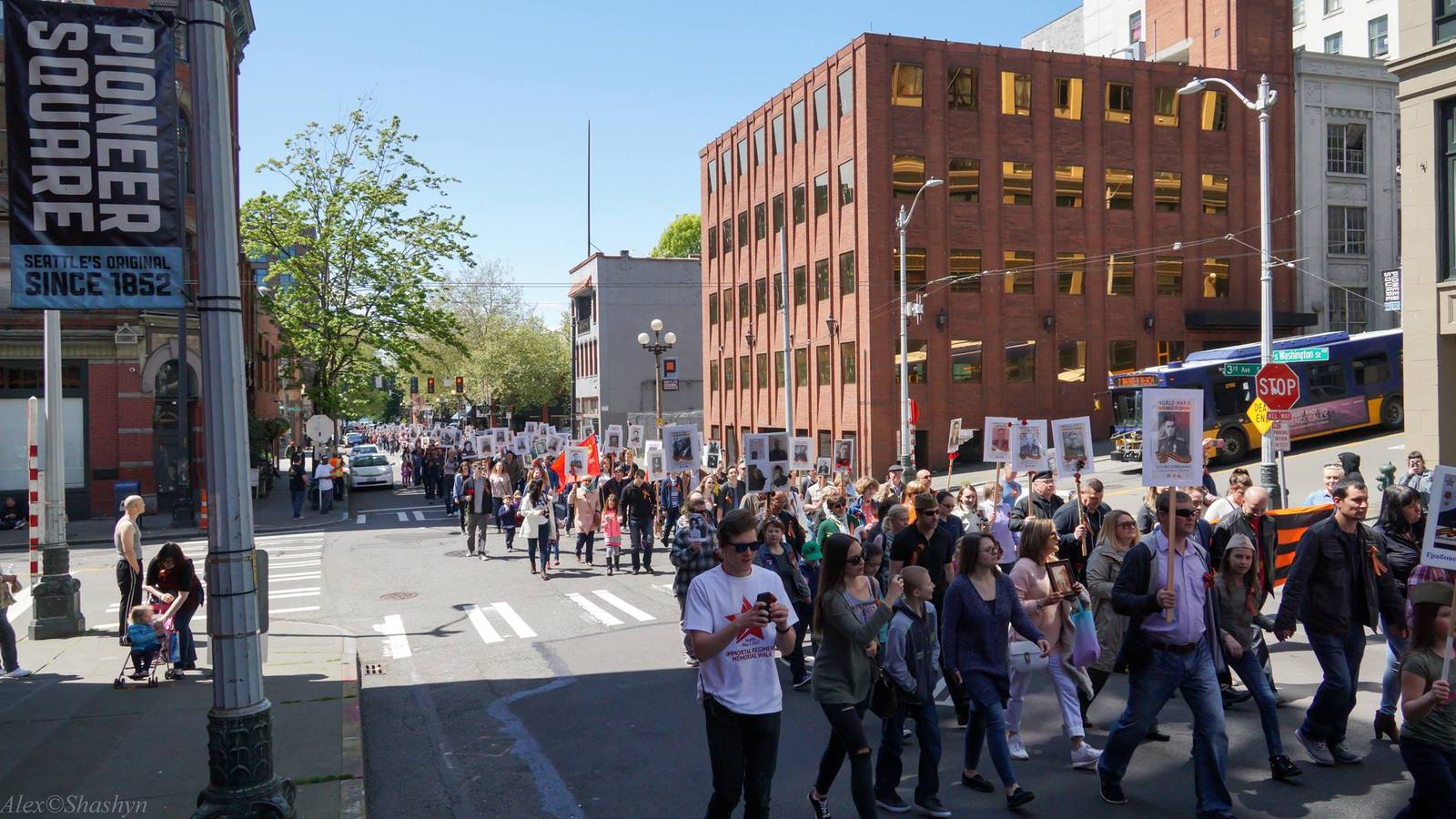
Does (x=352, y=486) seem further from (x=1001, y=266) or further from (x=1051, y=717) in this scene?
(x=1051, y=717)

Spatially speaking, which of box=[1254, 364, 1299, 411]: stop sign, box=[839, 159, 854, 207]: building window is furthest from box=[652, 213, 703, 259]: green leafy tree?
box=[1254, 364, 1299, 411]: stop sign

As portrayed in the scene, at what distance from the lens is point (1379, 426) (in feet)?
117

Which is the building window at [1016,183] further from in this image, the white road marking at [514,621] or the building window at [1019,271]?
the white road marking at [514,621]

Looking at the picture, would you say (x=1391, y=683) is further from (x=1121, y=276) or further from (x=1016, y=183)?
(x=1121, y=276)

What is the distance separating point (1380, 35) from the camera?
5369 cm

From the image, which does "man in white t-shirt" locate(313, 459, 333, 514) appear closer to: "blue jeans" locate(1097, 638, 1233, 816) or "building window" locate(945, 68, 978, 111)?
"building window" locate(945, 68, 978, 111)

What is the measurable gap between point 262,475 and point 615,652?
3054 centimetres

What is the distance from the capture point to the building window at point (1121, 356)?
4462cm

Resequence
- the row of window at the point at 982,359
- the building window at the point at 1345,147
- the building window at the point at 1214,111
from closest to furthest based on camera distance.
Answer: the row of window at the point at 982,359
the building window at the point at 1214,111
the building window at the point at 1345,147

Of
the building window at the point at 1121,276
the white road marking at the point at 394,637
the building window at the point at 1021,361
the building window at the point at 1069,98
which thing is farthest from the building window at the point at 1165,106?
the white road marking at the point at 394,637

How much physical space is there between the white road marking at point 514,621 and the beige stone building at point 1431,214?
679 inches

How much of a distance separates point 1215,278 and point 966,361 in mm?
12470

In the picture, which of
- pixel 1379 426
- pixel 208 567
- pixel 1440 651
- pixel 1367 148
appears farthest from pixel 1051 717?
pixel 1367 148

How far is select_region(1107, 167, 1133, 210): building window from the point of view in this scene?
146ft
